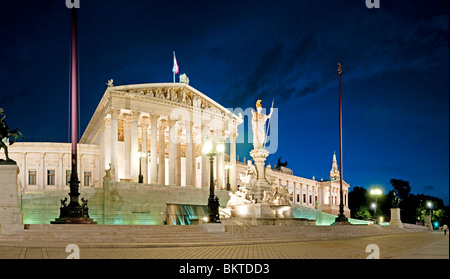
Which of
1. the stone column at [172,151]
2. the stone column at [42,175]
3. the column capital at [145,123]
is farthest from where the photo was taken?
the stone column at [42,175]

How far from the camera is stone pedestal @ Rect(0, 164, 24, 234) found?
19922 mm

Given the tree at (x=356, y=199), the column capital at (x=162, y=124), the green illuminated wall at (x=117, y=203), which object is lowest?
the tree at (x=356, y=199)

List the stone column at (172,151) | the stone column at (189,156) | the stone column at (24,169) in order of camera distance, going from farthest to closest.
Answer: the stone column at (24,169) < the stone column at (189,156) < the stone column at (172,151)

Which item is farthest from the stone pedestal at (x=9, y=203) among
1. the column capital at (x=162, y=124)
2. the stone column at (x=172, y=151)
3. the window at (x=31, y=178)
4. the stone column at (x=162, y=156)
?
the window at (x=31, y=178)

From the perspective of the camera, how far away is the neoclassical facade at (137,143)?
5097cm

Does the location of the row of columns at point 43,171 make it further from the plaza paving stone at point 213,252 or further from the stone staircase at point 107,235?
the plaza paving stone at point 213,252

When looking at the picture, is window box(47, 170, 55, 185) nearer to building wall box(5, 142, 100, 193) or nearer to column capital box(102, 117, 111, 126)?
building wall box(5, 142, 100, 193)

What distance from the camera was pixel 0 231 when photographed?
19734 millimetres

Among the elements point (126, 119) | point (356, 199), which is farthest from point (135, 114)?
point (356, 199)

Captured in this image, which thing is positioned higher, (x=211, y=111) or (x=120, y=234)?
(x=211, y=111)
